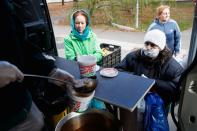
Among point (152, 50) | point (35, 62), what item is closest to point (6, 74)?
point (35, 62)

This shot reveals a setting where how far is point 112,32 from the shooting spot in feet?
18.7

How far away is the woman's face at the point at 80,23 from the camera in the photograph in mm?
2672

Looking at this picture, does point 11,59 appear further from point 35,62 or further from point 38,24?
point 38,24

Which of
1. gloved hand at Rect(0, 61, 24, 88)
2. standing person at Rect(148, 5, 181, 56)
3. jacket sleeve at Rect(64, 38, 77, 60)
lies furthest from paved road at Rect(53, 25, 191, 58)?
gloved hand at Rect(0, 61, 24, 88)

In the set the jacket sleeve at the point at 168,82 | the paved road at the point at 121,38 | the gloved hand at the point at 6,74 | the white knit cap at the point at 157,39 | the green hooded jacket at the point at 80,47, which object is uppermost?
the gloved hand at the point at 6,74

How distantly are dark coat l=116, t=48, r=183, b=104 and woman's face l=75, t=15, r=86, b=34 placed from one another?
75 cm

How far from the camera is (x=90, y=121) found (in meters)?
1.33

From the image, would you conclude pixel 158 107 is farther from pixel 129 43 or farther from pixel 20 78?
pixel 129 43

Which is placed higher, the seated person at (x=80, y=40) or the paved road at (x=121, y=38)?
the seated person at (x=80, y=40)

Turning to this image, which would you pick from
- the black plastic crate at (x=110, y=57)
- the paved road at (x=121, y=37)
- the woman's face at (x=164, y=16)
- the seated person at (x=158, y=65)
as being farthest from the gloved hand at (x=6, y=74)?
the paved road at (x=121, y=37)

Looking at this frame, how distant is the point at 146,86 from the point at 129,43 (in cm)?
340

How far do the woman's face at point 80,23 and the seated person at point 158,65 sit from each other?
69 cm

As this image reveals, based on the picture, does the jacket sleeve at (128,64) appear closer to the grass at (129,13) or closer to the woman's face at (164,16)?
the woman's face at (164,16)

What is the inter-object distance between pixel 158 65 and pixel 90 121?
106cm
